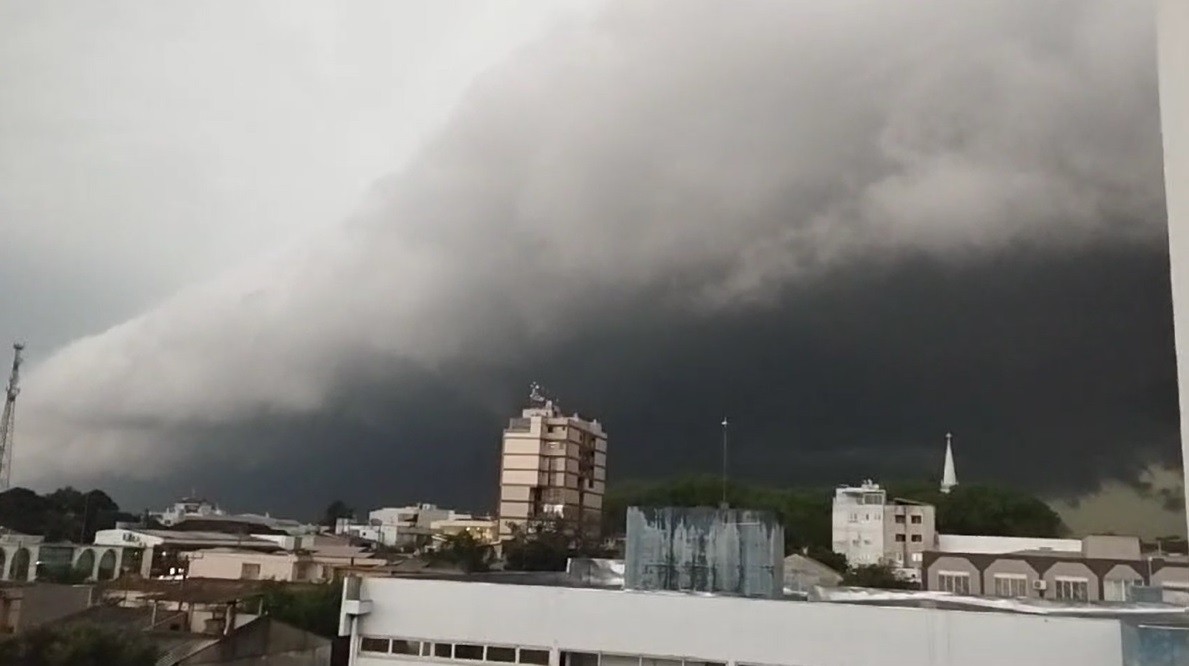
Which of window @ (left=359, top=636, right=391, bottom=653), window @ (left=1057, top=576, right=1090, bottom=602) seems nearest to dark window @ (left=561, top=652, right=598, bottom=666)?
window @ (left=359, top=636, right=391, bottom=653)

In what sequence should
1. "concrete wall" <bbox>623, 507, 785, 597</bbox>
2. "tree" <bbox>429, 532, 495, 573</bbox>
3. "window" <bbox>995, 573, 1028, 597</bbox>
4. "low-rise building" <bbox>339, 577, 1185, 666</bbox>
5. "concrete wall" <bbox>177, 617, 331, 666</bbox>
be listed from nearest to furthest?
1. "low-rise building" <bbox>339, 577, 1185, 666</bbox>
2. "concrete wall" <bbox>623, 507, 785, 597</bbox>
3. "concrete wall" <bbox>177, 617, 331, 666</bbox>
4. "window" <bbox>995, 573, 1028, 597</bbox>
5. "tree" <bbox>429, 532, 495, 573</bbox>

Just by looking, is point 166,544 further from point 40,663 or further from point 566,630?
point 566,630

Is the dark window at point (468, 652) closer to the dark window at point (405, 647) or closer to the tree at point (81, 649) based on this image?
the dark window at point (405, 647)

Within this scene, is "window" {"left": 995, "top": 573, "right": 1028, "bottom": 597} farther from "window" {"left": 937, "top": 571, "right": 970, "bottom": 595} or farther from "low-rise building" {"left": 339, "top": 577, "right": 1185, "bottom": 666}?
"low-rise building" {"left": 339, "top": 577, "right": 1185, "bottom": 666}

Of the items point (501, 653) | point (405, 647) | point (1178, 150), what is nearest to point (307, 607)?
point (405, 647)

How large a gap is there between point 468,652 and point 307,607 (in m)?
9.02

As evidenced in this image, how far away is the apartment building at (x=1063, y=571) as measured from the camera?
17656 millimetres

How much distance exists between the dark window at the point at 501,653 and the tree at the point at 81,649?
19.8ft

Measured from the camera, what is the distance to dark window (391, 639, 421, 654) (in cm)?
648

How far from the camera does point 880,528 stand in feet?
88.0

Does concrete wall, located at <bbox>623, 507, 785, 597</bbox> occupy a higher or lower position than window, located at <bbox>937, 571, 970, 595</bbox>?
higher

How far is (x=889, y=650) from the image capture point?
5.66m

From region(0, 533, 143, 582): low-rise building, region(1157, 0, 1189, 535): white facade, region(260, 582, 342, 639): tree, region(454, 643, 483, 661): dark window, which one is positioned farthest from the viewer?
region(0, 533, 143, 582): low-rise building

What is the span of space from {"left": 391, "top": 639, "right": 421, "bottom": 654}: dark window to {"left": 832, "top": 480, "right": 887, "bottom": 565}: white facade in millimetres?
21816
